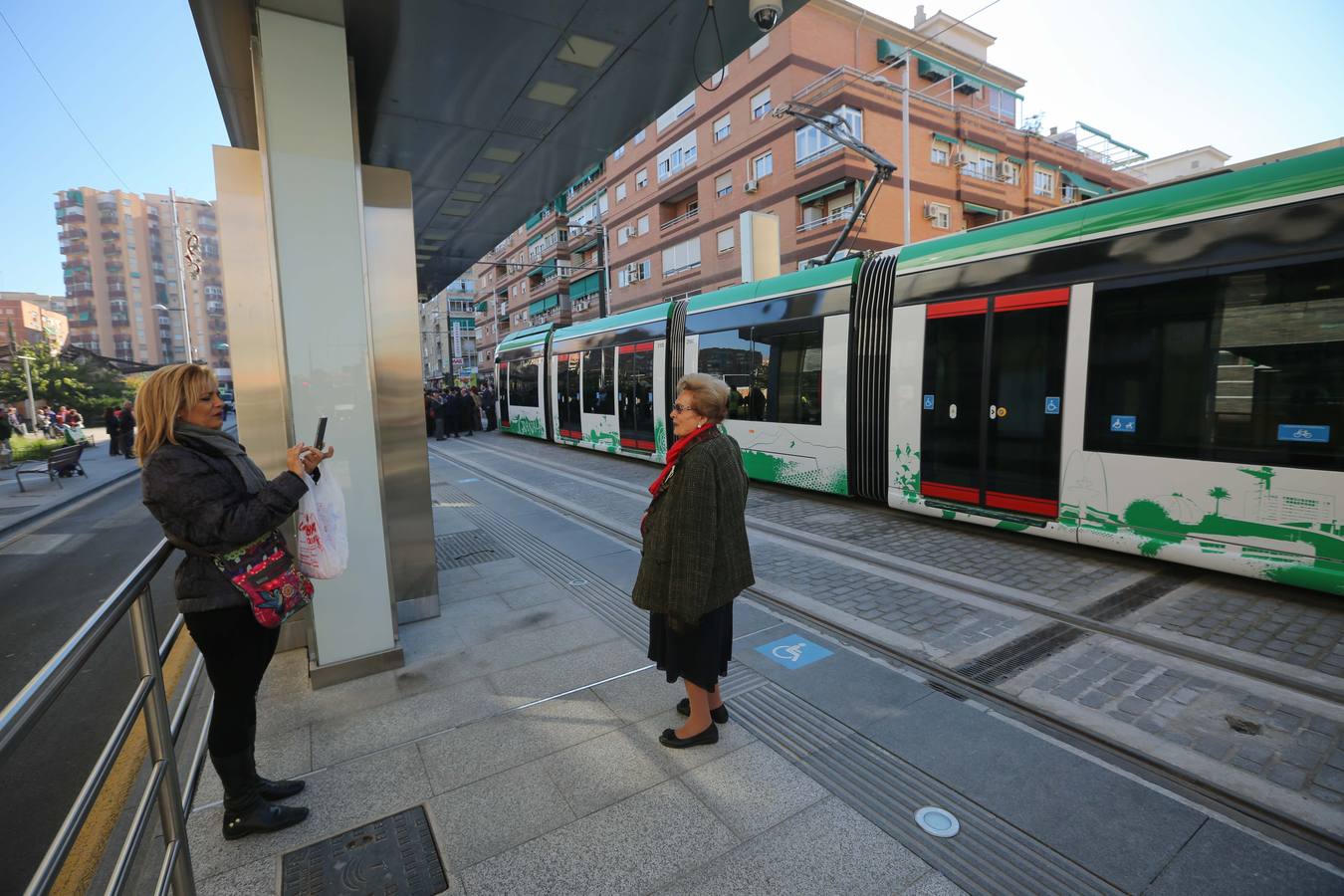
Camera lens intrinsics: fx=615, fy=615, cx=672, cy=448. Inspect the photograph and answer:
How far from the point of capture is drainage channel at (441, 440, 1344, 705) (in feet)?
12.2

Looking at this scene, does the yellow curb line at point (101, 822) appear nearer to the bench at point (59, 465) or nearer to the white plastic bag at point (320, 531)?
the white plastic bag at point (320, 531)

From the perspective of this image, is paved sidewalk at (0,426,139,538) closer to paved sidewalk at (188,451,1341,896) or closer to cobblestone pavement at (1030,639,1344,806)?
paved sidewalk at (188,451,1341,896)

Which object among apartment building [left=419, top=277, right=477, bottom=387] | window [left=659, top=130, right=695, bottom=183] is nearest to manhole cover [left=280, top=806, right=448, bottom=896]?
window [left=659, top=130, right=695, bottom=183]

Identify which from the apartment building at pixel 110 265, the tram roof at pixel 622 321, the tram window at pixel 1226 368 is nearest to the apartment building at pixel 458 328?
the apartment building at pixel 110 265

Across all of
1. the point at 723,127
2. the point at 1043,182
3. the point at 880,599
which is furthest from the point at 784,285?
the point at 1043,182

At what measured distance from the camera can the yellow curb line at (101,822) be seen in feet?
8.51

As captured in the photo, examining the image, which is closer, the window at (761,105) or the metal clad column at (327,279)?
the metal clad column at (327,279)

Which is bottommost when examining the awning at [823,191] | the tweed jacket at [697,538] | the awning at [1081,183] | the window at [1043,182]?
the tweed jacket at [697,538]

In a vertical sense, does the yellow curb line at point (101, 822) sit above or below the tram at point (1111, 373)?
below

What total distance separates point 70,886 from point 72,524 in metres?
10.8

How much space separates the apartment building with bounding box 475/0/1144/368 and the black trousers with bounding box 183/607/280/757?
2117 cm

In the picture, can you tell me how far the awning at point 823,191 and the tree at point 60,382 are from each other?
36.6m

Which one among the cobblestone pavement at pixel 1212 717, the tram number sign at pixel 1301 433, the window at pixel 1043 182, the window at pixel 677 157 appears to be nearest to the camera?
the cobblestone pavement at pixel 1212 717

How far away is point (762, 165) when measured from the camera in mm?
28281
